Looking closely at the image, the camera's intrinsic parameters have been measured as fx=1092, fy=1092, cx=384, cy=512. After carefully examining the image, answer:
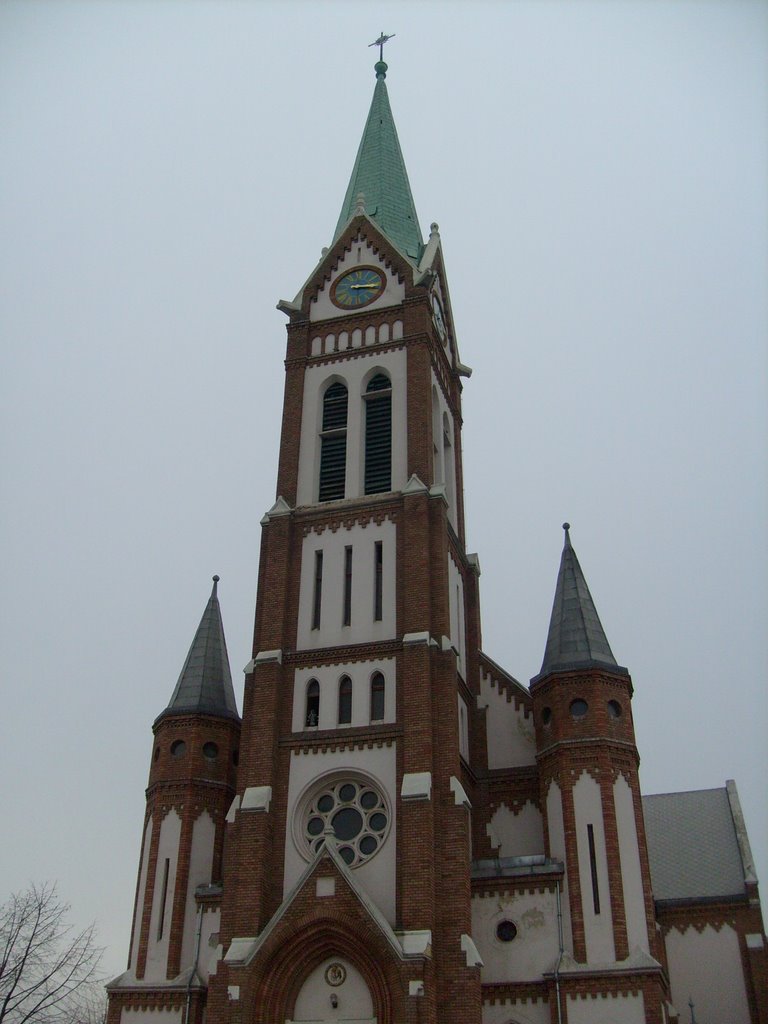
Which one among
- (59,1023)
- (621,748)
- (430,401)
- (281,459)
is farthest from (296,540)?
(59,1023)

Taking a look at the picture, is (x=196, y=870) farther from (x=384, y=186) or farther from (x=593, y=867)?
(x=384, y=186)

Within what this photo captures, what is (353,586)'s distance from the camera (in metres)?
33.8

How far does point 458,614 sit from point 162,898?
12.6 meters

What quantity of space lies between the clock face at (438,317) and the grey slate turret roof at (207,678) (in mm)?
13294

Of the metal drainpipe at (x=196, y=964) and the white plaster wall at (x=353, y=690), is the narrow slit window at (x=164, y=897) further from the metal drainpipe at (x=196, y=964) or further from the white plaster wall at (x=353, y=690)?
the white plaster wall at (x=353, y=690)

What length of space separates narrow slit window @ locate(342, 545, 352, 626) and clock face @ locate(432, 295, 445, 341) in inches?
420

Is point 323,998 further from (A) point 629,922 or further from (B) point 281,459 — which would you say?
(B) point 281,459

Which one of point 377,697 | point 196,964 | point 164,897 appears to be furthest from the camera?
point 164,897

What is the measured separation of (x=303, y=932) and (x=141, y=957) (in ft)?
20.8

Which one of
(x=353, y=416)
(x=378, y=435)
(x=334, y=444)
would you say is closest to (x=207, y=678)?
(x=334, y=444)

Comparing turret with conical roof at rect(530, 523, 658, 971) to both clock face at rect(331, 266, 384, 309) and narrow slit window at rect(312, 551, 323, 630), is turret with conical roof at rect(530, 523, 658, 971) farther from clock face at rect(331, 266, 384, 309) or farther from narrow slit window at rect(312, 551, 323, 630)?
clock face at rect(331, 266, 384, 309)

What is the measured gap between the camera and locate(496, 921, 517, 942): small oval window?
2916 cm

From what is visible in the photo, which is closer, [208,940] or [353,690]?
[208,940]

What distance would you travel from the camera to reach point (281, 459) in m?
37.1
